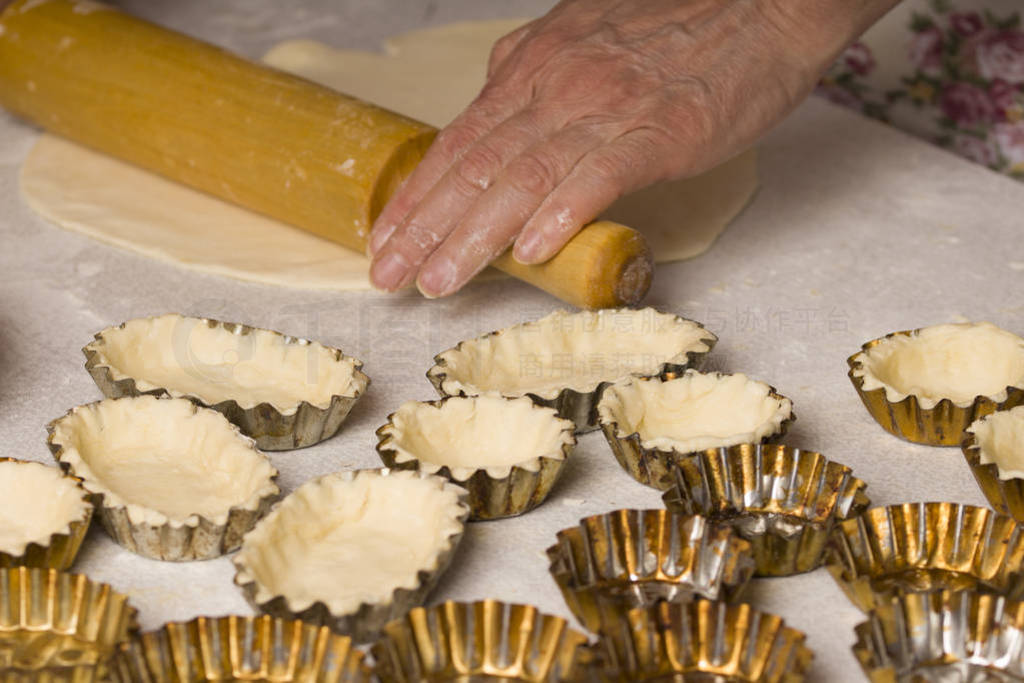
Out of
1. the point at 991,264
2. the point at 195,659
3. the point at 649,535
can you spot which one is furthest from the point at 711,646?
the point at 991,264

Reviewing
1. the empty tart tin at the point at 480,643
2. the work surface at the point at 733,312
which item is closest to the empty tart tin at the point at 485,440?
the work surface at the point at 733,312

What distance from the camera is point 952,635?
1.47 meters

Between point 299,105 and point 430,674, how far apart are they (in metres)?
1.41

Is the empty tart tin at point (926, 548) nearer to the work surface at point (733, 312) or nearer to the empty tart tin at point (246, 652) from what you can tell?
the work surface at point (733, 312)

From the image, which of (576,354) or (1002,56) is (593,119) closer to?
(576,354)

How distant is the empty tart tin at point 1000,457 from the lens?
66.3 inches

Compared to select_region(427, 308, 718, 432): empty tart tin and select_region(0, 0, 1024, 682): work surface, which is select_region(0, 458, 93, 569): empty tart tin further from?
select_region(427, 308, 718, 432): empty tart tin

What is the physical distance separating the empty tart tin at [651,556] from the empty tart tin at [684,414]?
0.19 meters

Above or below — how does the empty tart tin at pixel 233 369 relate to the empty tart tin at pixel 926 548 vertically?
above

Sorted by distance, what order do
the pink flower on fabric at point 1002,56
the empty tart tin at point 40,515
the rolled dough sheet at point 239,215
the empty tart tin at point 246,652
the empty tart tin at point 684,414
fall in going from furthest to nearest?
the pink flower on fabric at point 1002,56 → the rolled dough sheet at point 239,215 → the empty tart tin at point 684,414 → the empty tart tin at point 40,515 → the empty tart tin at point 246,652

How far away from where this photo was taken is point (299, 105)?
2.51 m

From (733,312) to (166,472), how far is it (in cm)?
111

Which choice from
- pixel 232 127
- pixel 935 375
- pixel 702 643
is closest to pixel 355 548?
pixel 702 643

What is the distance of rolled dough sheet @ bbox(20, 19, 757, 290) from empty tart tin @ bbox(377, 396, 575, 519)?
0.61m
